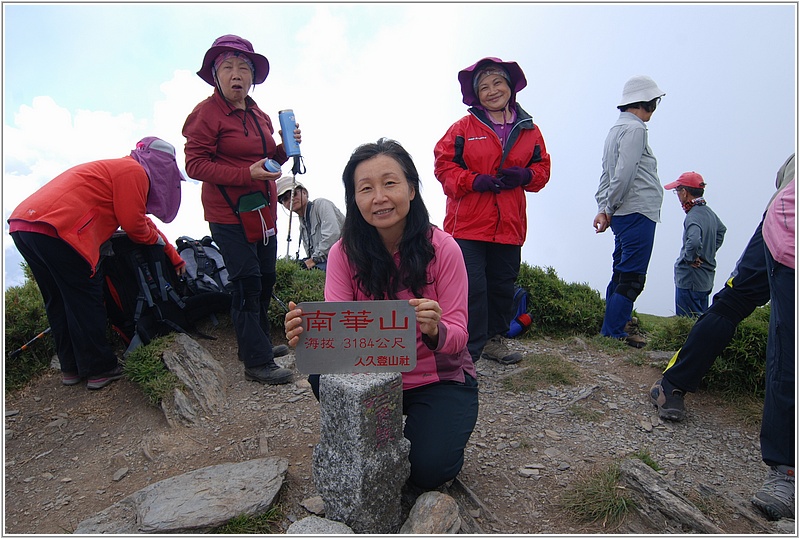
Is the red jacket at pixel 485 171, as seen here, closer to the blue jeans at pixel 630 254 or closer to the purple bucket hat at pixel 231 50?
the blue jeans at pixel 630 254

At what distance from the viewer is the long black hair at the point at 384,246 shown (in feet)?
9.39

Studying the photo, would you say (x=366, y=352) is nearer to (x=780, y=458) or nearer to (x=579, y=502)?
(x=579, y=502)

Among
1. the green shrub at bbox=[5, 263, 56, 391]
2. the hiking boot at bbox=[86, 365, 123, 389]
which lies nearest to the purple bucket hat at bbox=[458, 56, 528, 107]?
the hiking boot at bbox=[86, 365, 123, 389]

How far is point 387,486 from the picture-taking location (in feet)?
8.21

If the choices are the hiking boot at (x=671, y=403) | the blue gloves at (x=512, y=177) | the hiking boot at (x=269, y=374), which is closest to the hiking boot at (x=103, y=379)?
the hiking boot at (x=269, y=374)

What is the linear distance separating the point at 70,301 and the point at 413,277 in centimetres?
326

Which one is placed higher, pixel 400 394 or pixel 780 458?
pixel 400 394

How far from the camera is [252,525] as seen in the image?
2656mm

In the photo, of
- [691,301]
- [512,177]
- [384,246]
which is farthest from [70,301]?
[691,301]

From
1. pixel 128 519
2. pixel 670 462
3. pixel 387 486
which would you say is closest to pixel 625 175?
pixel 670 462

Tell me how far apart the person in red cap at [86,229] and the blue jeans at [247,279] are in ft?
2.58

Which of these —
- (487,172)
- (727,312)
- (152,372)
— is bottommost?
(152,372)

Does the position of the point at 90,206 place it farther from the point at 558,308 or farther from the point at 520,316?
the point at 558,308

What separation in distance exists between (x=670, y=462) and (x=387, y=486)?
7.20 feet
